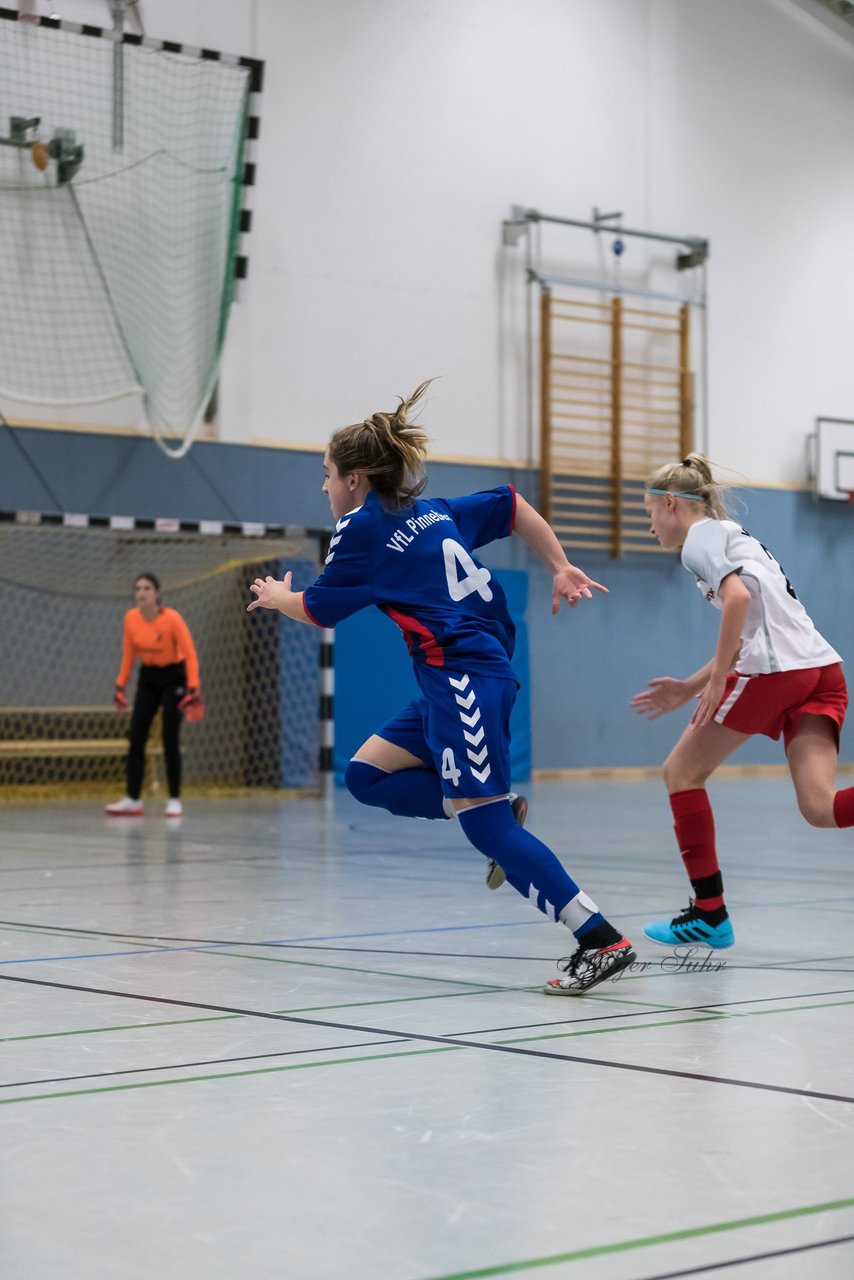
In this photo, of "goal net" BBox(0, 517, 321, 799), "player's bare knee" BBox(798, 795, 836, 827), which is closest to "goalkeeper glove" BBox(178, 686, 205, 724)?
"goal net" BBox(0, 517, 321, 799)

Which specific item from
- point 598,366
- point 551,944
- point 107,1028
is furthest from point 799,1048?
point 598,366

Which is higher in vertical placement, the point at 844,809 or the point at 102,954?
the point at 844,809

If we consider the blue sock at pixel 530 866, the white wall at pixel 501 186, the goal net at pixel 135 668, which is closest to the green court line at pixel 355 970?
the blue sock at pixel 530 866

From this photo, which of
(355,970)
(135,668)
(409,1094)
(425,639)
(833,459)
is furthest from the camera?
(833,459)

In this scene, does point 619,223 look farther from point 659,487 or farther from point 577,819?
point 659,487

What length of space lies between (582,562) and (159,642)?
278 inches

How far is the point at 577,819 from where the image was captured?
11.1 m

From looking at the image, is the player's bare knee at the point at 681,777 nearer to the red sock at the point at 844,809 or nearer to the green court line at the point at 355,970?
the red sock at the point at 844,809

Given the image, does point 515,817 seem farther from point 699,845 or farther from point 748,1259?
point 748,1259

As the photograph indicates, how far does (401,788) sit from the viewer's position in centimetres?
461

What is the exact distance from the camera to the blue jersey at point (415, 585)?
14.1 feet

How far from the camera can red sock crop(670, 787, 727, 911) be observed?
4.86 m

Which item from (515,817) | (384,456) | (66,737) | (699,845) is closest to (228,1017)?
(515,817)
